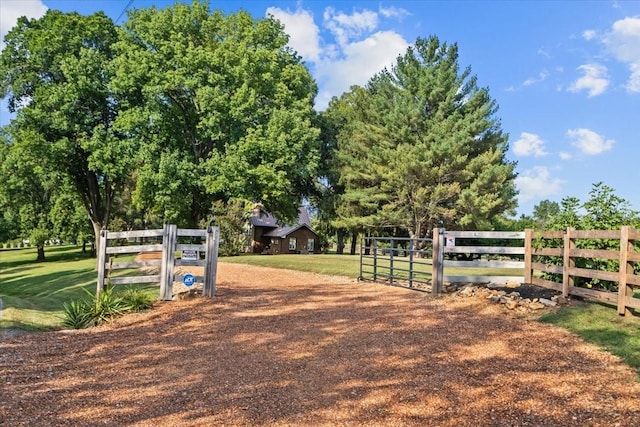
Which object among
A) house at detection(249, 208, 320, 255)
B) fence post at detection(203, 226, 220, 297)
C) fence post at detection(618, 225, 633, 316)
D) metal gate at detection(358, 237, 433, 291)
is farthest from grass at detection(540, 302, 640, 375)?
house at detection(249, 208, 320, 255)

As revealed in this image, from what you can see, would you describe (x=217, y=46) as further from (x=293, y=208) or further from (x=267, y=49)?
(x=293, y=208)

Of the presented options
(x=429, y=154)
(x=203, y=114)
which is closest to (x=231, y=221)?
(x=203, y=114)

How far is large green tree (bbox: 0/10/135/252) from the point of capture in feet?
89.8

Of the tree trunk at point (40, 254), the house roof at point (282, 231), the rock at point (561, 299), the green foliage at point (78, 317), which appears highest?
the house roof at point (282, 231)

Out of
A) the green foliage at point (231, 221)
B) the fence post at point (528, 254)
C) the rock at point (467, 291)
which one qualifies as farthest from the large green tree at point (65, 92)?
the fence post at point (528, 254)

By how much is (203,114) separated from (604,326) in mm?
Answer: 27074

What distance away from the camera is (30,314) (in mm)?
9617

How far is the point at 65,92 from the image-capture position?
27250 mm

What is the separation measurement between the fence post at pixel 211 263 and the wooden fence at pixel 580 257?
6.52 metres

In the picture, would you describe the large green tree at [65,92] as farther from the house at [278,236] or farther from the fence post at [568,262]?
the fence post at [568,262]

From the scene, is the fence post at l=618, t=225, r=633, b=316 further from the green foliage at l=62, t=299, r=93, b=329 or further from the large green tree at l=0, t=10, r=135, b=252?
the large green tree at l=0, t=10, r=135, b=252

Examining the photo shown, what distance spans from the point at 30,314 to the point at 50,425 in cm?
669

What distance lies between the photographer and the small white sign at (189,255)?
33.7ft

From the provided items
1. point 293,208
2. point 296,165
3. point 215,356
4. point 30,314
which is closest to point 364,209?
point 293,208
